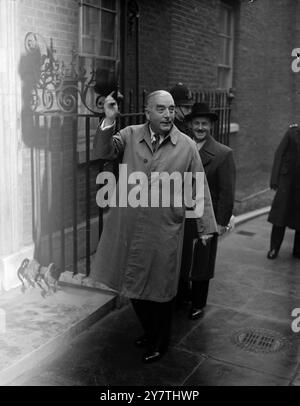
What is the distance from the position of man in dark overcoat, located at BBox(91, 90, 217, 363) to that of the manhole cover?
2.42ft

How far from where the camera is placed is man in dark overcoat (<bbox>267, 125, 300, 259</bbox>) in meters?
6.64

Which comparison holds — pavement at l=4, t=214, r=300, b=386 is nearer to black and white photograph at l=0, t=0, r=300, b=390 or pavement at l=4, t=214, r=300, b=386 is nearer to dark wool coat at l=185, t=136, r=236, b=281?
black and white photograph at l=0, t=0, r=300, b=390

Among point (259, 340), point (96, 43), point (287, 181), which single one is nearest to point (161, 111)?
point (259, 340)

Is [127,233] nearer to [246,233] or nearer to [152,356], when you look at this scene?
[152,356]

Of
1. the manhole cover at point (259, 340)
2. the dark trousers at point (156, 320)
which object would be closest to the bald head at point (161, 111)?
the dark trousers at point (156, 320)

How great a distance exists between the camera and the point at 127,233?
3920 mm

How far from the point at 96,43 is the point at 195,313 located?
3.53m

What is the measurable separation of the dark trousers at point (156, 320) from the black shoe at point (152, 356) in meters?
0.03

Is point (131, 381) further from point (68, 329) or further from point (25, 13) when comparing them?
point (25, 13)

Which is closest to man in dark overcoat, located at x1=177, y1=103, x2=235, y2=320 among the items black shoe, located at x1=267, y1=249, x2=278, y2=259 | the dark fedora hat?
the dark fedora hat

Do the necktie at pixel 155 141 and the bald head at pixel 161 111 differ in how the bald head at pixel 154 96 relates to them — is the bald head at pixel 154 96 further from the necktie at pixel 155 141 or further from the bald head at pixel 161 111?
the necktie at pixel 155 141

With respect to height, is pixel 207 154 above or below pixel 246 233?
above

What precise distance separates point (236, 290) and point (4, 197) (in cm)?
247

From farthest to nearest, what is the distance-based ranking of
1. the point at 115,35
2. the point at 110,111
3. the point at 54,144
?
the point at 115,35 < the point at 54,144 < the point at 110,111
